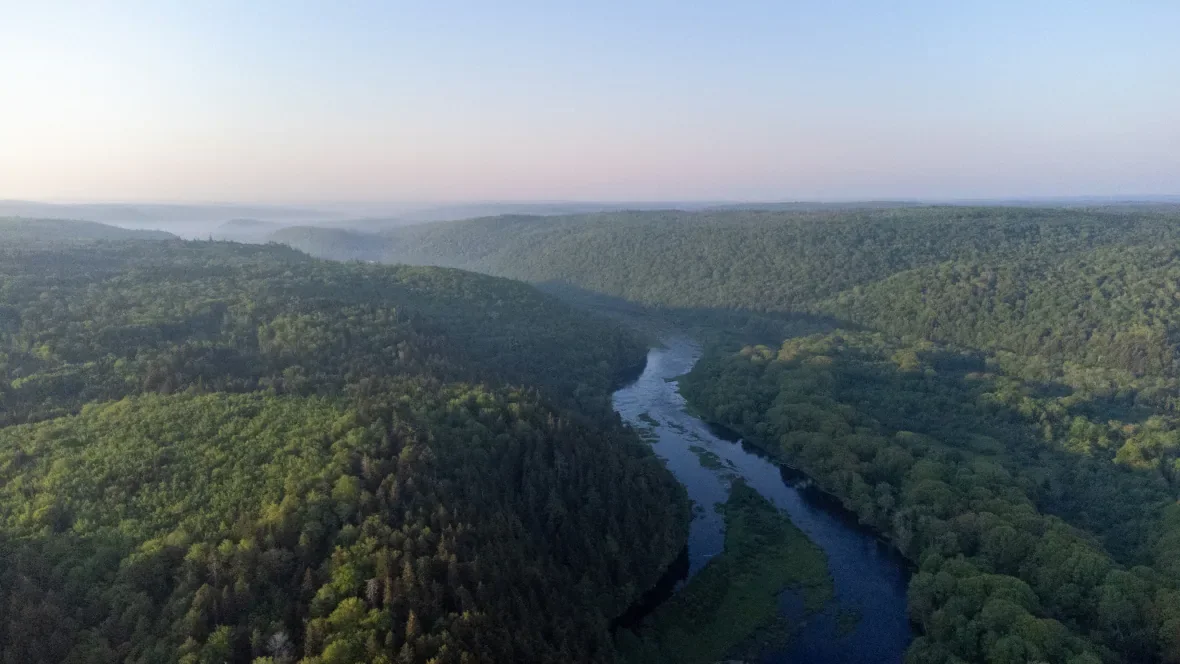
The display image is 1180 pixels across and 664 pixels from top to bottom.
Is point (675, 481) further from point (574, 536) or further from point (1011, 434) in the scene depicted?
point (1011, 434)

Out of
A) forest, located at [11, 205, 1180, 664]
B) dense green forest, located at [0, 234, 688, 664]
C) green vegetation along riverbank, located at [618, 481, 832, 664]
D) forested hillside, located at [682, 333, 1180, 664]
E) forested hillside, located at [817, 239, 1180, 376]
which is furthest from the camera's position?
forested hillside, located at [817, 239, 1180, 376]

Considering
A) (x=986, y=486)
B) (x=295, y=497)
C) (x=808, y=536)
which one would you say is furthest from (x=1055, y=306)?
(x=295, y=497)

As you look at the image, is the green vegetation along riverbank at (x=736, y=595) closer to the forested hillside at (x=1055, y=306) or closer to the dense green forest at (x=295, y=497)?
the dense green forest at (x=295, y=497)

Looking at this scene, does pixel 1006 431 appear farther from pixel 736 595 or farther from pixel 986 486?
pixel 736 595

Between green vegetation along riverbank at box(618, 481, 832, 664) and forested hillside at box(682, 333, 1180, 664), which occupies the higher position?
forested hillside at box(682, 333, 1180, 664)

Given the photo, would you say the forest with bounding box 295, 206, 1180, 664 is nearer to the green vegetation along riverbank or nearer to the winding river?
the winding river

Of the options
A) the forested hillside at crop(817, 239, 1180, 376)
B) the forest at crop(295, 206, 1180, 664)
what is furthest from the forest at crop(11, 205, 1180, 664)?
the forested hillside at crop(817, 239, 1180, 376)

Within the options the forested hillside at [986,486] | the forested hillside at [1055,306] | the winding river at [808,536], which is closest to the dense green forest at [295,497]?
the winding river at [808,536]

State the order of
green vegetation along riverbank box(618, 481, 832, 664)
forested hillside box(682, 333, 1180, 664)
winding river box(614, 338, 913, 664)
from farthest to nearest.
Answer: green vegetation along riverbank box(618, 481, 832, 664)
winding river box(614, 338, 913, 664)
forested hillside box(682, 333, 1180, 664)
